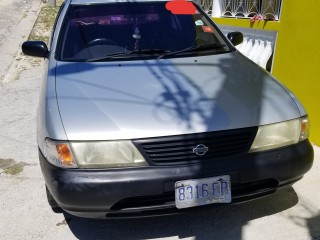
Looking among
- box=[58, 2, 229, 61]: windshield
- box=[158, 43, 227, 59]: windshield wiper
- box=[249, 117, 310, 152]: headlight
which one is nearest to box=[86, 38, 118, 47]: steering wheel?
box=[58, 2, 229, 61]: windshield

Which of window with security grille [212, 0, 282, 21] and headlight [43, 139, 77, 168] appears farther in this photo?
window with security grille [212, 0, 282, 21]

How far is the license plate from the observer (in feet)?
7.61

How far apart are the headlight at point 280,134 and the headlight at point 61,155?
111 centimetres

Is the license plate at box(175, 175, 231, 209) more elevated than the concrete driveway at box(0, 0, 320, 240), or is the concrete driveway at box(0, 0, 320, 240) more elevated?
the license plate at box(175, 175, 231, 209)

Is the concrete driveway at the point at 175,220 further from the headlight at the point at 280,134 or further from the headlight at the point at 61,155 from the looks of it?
the headlight at the point at 61,155

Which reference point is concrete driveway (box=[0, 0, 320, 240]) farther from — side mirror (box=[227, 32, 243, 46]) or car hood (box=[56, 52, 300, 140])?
side mirror (box=[227, 32, 243, 46])

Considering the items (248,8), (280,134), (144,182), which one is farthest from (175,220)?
(248,8)

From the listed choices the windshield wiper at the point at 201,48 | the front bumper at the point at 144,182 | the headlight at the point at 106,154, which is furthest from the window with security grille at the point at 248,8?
the headlight at the point at 106,154

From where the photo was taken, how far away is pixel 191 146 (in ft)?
7.64

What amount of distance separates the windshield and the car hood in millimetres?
203

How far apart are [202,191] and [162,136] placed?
0.42 m

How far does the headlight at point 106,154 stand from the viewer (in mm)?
2281

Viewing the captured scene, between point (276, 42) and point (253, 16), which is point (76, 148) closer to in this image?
point (276, 42)

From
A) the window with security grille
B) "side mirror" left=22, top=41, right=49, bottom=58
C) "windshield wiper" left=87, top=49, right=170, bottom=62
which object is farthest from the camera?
the window with security grille
